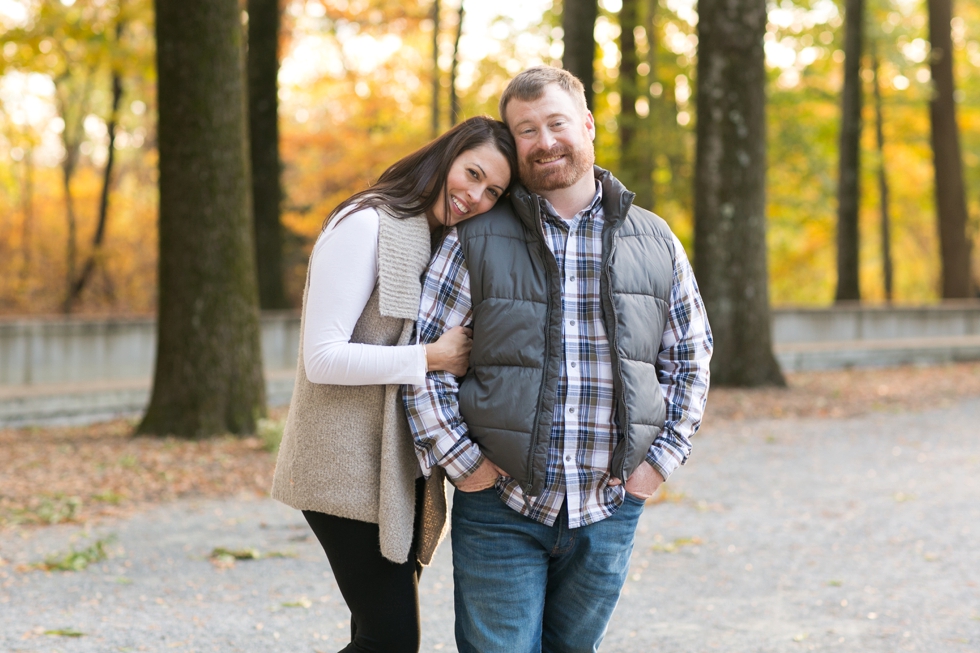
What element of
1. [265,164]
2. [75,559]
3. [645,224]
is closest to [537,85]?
[645,224]

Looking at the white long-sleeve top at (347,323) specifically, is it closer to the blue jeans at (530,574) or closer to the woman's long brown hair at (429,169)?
the woman's long brown hair at (429,169)

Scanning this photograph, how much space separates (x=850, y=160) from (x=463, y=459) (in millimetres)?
21589

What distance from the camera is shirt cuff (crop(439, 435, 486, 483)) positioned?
2668mm

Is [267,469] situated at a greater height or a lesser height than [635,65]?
lesser

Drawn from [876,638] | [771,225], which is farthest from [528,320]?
[771,225]

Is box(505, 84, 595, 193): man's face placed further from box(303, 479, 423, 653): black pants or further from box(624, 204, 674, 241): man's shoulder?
box(303, 479, 423, 653): black pants

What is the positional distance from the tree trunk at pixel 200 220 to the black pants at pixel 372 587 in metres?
6.59

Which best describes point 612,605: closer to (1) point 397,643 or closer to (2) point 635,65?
(1) point 397,643

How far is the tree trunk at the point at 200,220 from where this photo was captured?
8.88 m

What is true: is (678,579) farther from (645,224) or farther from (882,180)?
(882,180)

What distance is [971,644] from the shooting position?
434 cm

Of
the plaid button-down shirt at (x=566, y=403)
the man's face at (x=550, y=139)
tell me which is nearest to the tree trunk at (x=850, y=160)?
the man's face at (x=550, y=139)

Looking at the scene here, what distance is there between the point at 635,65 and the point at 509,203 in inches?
779

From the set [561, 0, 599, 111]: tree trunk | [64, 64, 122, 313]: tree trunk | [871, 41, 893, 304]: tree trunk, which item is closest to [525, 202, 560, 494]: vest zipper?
[561, 0, 599, 111]: tree trunk
